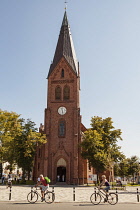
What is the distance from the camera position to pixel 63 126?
4256cm

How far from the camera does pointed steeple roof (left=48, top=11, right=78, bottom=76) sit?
46550 mm

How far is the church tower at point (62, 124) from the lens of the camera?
131 ft

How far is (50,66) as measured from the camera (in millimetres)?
47844

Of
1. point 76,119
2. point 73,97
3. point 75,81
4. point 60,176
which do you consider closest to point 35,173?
point 60,176

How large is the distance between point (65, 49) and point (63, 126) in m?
16.6

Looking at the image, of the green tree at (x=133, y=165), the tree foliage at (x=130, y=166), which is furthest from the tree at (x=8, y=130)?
the green tree at (x=133, y=165)

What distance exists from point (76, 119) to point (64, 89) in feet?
22.7

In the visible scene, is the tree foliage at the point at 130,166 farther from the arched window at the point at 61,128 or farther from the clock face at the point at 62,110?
the clock face at the point at 62,110

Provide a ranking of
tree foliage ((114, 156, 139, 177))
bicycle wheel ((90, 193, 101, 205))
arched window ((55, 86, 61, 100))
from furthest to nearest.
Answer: tree foliage ((114, 156, 139, 177))
arched window ((55, 86, 61, 100))
bicycle wheel ((90, 193, 101, 205))

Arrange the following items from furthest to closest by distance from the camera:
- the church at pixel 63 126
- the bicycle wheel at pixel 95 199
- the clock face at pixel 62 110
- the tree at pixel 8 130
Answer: the clock face at pixel 62 110
the church at pixel 63 126
the tree at pixel 8 130
the bicycle wheel at pixel 95 199

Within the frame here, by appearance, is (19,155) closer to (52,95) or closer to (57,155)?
(57,155)

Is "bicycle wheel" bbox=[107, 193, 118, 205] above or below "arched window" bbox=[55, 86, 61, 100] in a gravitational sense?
below

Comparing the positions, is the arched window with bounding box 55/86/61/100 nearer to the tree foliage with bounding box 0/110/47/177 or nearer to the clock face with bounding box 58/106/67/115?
the clock face with bounding box 58/106/67/115

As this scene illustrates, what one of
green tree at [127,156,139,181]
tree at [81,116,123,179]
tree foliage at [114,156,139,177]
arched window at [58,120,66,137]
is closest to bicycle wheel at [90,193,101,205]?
tree at [81,116,123,179]
